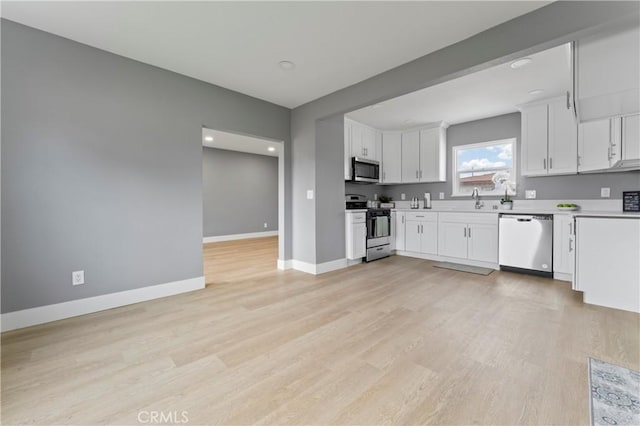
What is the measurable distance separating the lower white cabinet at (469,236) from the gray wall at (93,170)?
3.82 m

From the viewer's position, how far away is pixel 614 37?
1999 mm

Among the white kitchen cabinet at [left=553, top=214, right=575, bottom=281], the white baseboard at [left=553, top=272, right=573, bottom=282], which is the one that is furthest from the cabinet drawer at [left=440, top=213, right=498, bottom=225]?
the white baseboard at [left=553, top=272, right=573, bottom=282]

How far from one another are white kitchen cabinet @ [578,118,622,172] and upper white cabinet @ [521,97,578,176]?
72mm

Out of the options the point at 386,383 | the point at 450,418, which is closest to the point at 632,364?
the point at 450,418

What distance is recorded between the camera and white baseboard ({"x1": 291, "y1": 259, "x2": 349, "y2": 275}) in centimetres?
396

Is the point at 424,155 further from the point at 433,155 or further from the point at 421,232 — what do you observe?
Result: the point at 421,232

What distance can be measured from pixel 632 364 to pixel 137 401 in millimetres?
2967

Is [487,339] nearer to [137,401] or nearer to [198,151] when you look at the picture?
[137,401]

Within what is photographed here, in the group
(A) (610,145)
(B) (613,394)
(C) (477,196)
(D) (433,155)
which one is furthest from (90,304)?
(A) (610,145)

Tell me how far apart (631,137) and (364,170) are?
3.38 meters

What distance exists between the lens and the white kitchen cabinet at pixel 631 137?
3.12m

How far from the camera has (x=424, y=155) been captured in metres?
5.18

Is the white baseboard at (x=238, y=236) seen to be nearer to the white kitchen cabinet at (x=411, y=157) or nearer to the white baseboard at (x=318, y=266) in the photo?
the white baseboard at (x=318, y=266)

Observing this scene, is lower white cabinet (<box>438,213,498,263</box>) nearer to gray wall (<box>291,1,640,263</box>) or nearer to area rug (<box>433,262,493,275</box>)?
area rug (<box>433,262,493,275</box>)
